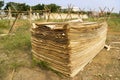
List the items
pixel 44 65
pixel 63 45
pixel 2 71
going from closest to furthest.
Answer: pixel 63 45 → pixel 2 71 → pixel 44 65

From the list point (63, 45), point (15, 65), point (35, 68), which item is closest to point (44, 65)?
point (35, 68)

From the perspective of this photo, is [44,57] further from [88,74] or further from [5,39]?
[5,39]

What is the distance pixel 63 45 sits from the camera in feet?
17.3

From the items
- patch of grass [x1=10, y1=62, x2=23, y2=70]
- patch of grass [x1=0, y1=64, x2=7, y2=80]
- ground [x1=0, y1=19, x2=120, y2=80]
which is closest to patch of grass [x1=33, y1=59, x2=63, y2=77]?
ground [x1=0, y1=19, x2=120, y2=80]

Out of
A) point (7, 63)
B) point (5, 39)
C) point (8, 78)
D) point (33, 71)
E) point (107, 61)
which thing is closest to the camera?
point (8, 78)

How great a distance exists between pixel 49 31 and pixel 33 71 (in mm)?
1193

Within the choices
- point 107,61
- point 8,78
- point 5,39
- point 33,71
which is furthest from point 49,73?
point 5,39

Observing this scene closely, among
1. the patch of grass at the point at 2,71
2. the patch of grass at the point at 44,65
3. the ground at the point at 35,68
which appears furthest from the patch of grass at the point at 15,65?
the patch of grass at the point at 44,65

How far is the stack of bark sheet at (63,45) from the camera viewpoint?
521 cm

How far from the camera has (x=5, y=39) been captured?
10.5 m

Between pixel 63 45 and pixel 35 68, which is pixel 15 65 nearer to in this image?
pixel 35 68

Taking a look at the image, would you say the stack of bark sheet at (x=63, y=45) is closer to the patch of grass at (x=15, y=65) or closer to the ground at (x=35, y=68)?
the ground at (x=35, y=68)

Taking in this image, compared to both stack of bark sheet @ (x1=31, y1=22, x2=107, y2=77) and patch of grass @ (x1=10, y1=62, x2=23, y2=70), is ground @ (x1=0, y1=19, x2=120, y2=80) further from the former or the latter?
stack of bark sheet @ (x1=31, y1=22, x2=107, y2=77)

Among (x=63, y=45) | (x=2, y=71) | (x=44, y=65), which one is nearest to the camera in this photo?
(x=63, y=45)
